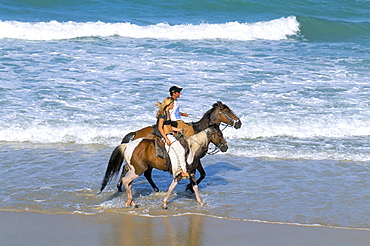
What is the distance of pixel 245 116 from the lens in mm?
13898

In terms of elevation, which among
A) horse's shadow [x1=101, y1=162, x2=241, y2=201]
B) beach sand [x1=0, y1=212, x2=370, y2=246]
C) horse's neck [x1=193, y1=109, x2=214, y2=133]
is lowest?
beach sand [x1=0, y1=212, x2=370, y2=246]

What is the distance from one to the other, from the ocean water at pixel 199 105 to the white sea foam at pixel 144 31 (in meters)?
0.10

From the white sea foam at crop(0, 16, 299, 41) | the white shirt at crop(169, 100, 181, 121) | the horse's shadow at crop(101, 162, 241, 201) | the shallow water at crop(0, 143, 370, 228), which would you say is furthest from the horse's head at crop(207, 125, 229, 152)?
the white sea foam at crop(0, 16, 299, 41)

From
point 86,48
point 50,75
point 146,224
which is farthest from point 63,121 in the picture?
point 86,48

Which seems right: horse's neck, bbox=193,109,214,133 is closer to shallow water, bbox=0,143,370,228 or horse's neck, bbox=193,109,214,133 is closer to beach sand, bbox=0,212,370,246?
shallow water, bbox=0,143,370,228

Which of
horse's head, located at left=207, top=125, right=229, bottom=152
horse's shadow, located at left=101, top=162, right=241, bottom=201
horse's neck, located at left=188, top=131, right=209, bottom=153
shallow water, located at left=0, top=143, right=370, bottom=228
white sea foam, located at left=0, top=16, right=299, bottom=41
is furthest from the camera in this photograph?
white sea foam, located at left=0, top=16, right=299, bottom=41

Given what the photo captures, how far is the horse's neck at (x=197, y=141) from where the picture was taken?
326 inches

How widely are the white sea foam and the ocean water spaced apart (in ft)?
0.32

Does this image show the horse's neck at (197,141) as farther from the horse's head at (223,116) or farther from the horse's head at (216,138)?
the horse's head at (223,116)

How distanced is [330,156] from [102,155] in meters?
5.19

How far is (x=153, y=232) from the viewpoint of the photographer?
7059 mm

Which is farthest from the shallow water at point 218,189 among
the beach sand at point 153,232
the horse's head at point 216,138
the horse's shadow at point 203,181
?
the horse's head at point 216,138

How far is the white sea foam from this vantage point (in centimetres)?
2452

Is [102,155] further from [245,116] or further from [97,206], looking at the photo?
[245,116]
